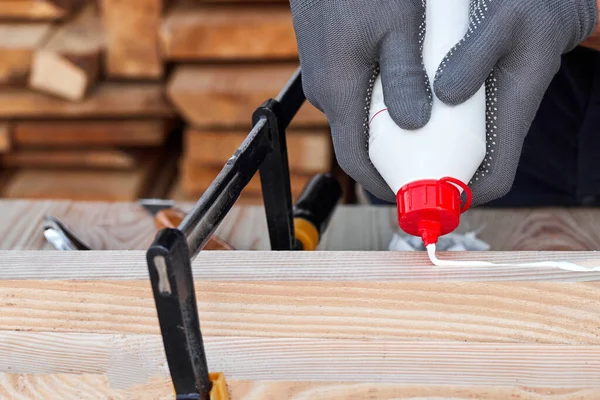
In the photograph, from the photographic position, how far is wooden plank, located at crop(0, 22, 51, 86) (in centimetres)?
185

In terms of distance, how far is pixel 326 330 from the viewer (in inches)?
25.4

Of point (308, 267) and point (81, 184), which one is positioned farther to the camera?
point (81, 184)

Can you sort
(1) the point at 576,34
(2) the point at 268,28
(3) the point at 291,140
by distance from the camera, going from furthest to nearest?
1. (3) the point at 291,140
2. (2) the point at 268,28
3. (1) the point at 576,34

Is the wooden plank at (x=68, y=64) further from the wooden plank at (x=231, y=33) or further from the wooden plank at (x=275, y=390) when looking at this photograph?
the wooden plank at (x=275, y=390)

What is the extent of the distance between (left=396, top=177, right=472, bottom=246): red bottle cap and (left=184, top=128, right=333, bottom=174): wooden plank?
1230 mm

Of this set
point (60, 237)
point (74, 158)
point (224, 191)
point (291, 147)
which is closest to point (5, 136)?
point (74, 158)

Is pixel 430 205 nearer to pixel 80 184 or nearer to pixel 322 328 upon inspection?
pixel 322 328

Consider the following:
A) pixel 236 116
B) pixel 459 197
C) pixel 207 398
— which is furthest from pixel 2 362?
pixel 236 116

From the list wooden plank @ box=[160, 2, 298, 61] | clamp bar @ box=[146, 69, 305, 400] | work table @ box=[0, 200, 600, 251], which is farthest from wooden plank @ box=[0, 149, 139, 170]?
clamp bar @ box=[146, 69, 305, 400]

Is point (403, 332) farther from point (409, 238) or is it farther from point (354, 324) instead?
point (409, 238)

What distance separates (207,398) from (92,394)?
124 millimetres

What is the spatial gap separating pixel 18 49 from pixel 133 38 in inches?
11.6

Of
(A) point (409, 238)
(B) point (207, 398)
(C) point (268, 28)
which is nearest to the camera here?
(B) point (207, 398)

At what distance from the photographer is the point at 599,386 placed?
2.07 ft
